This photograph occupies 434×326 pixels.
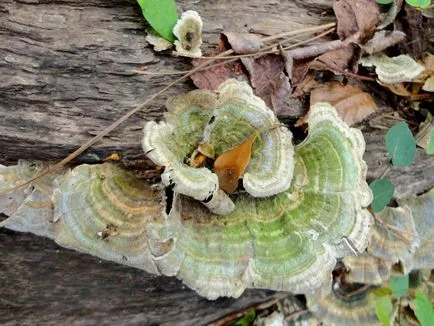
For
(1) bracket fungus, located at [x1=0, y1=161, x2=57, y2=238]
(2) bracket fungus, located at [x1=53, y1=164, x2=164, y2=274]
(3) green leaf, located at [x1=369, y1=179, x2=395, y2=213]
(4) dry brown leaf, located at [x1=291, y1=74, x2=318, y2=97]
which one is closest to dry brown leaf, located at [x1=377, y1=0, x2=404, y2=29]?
(4) dry brown leaf, located at [x1=291, y1=74, x2=318, y2=97]

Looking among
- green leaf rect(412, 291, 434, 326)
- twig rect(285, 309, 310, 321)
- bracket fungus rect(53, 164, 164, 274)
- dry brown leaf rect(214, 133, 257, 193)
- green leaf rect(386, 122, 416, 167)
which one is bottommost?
twig rect(285, 309, 310, 321)

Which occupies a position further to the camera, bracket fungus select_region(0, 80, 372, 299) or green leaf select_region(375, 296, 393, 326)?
green leaf select_region(375, 296, 393, 326)

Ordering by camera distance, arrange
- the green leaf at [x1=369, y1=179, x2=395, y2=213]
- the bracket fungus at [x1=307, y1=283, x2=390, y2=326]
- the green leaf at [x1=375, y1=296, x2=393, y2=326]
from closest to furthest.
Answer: the green leaf at [x1=369, y1=179, x2=395, y2=213]
the green leaf at [x1=375, y1=296, x2=393, y2=326]
the bracket fungus at [x1=307, y1=283, x2=390, y2=326]

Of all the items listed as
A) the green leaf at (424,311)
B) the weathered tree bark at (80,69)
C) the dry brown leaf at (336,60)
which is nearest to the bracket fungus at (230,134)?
the weathered tree bark at (80,69)

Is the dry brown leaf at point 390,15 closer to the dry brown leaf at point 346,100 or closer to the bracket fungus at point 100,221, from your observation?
the dry brown leaf at point 346,100

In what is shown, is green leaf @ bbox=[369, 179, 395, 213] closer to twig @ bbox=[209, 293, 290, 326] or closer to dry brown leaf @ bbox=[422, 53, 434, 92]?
dry brown leaf @ bbox=[422, 53, 434, 92]

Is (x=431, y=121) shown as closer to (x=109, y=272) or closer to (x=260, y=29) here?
(x=260, y=29)

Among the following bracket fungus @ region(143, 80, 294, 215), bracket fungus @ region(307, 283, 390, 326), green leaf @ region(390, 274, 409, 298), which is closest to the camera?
bracket fungus @ region(143, 80, 294, 215)
